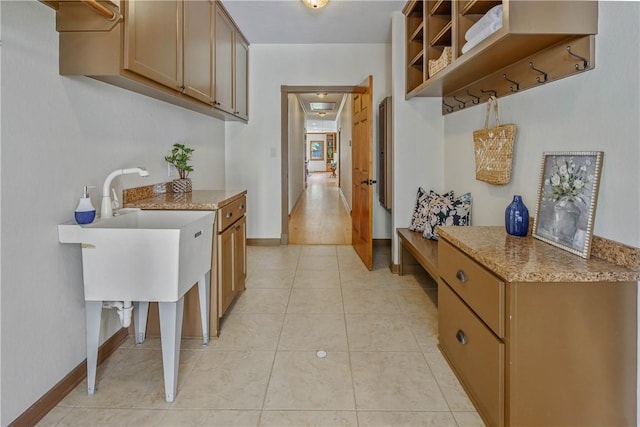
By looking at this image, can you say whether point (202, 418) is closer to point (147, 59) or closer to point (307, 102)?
point (147, 59)

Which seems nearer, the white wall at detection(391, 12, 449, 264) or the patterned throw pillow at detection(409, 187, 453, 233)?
the patterned throw pillow at detection(409, 187, 453, 233)

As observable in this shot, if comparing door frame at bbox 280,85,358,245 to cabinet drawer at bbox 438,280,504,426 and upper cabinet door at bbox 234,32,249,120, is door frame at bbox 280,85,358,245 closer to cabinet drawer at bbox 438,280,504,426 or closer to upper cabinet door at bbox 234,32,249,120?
upper cabinet door at bbox 234,32,249,120

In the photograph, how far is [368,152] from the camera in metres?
3.60

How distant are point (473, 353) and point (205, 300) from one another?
144cm

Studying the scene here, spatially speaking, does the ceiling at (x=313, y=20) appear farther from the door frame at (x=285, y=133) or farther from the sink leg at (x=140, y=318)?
the sink leg at (x=140, y=318)

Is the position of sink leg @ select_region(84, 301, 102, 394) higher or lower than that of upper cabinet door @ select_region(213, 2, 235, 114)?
lower

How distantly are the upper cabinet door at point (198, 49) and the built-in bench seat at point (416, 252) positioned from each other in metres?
1.99

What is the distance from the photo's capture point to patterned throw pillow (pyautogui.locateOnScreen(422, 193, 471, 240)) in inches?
117

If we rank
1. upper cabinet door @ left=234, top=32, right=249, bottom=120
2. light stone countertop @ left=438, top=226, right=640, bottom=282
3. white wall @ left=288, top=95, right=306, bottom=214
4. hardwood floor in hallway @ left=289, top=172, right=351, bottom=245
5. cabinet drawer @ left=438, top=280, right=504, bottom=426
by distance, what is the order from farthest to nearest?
white wall @ left=288, top=95, right=306, bottom=214 → hardwood floor in hallway @ left=289, top=172, right=351, bottom=245 → upper cabinet door @ left=234, top=32, right=249, bottom=120 → cabinet drawer @ left=438, top=280, right=504, bottom=426 → light stone countertop @ left=438, top=226, right=640, bottom=282

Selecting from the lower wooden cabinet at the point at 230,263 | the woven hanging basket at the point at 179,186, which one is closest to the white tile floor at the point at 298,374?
the lower wooden cabinet at the point at 230,263

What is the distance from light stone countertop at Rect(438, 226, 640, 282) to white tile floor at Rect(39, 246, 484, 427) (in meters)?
0.69

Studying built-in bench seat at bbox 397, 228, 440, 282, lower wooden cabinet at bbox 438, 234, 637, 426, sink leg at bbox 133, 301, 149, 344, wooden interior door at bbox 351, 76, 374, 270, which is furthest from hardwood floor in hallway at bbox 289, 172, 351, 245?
lower wooden cabinet at bbox 438, 234, 637, 426

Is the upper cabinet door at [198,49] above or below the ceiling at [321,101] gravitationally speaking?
below

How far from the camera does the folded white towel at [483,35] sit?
1.76m
